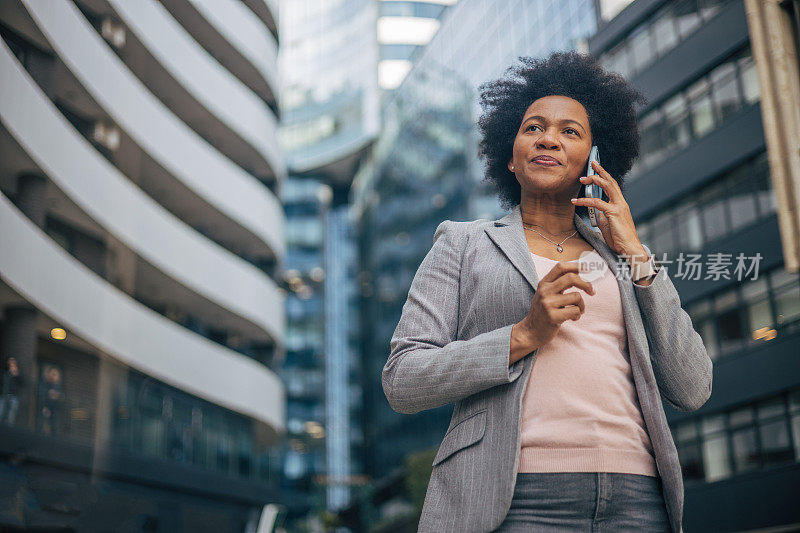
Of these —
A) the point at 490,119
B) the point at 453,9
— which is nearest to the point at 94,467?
the point at 490,119

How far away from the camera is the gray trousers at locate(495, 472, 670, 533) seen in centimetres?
201

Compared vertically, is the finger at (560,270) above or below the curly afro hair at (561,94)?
below

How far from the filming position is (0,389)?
20.7ft

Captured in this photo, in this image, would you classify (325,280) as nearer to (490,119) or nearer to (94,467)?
(94,467)

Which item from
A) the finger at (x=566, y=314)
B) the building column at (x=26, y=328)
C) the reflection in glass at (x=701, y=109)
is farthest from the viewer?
the reflection in glass at (x=701, y=109)

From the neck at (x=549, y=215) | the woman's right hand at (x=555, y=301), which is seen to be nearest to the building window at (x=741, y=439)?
the neck at (x=549, y=215)

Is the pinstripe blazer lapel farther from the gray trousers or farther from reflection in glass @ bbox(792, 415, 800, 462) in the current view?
reflection in glass @ bbox(792, 415, 800, 462)

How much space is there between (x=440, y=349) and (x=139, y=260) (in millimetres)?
17402

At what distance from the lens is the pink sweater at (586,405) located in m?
2.05

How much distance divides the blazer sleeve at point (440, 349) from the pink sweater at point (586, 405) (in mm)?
100

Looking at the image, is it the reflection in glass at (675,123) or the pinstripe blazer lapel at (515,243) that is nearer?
the pinstripe blazer lapel at (515,243)

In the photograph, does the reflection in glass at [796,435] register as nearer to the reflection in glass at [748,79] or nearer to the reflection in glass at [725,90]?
the reflection in glass at [748,79]

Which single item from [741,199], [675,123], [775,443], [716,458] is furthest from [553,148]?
[675,123]

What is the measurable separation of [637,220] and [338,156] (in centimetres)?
4474
